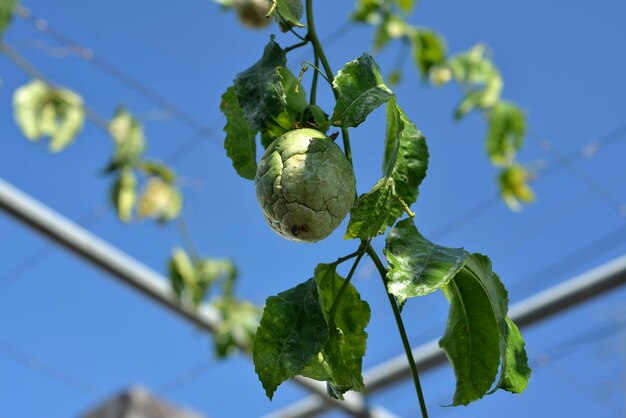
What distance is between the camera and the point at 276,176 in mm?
830

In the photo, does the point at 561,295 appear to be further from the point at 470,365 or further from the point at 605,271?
the point at 470,365

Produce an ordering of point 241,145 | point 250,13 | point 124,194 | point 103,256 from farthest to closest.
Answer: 1. point 103,256
2. point 124,194
3. point 250,13
4. point 241,145

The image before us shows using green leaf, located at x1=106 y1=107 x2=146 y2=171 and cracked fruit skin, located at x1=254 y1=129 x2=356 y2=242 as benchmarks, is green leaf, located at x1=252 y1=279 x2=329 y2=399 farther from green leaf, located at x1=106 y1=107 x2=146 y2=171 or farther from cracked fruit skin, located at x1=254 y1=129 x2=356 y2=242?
green leaf, located at x1=106 y1=107 x2=146 y2=171

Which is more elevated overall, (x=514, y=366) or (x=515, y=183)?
(x=515, y=183)

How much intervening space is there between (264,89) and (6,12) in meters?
1.32

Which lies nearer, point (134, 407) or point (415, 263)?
point (415, 263)

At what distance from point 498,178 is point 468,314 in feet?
7.39

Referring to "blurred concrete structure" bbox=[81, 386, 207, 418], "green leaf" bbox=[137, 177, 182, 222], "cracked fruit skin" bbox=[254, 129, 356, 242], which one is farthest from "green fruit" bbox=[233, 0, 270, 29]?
"blurred concrete structure" bbox=[81, 386, 207, 418]

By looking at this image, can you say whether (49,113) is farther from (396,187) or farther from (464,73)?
(396,187)

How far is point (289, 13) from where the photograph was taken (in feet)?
3.23

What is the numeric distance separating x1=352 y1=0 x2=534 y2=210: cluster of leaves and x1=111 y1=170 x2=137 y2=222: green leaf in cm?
89

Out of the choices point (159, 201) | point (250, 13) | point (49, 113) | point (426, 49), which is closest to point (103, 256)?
point (159, 201)

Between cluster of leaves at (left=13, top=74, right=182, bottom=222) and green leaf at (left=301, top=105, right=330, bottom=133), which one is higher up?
cluster of leaves at (left=13, top=74, right=182, bottom=222)

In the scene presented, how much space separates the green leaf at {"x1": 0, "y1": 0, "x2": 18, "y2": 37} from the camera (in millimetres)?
2047
